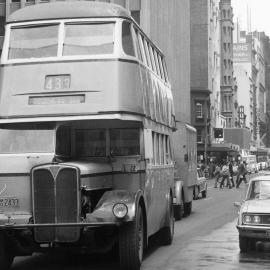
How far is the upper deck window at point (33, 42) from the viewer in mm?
10914

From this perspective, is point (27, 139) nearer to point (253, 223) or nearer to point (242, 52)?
point (253, 223)

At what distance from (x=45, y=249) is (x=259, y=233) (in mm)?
4032

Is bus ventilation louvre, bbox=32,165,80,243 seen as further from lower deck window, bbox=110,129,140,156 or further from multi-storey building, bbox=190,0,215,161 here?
multi-storey building, bbox=190,0,215,161

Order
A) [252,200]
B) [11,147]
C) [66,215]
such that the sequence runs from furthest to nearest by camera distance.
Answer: [252,200] → [11,147] → [66,215]

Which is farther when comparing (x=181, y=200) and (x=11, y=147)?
(x=181, y=200)

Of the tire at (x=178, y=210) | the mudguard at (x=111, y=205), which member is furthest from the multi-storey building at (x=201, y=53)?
the mudguard at (x=111, y=205)

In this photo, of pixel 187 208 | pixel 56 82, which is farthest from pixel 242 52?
pixel 56 82

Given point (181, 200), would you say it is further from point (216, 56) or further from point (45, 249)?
point (216, 56)

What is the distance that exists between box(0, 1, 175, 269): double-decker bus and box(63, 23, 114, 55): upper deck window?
16mm

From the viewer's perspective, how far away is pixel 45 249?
10102mm

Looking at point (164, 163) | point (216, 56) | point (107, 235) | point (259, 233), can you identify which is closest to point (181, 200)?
point (164, 163)

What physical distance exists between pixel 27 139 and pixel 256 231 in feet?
14.5

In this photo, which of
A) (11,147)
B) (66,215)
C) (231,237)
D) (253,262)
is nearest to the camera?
(66,215)

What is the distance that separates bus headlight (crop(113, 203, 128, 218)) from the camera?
9.66 metres
